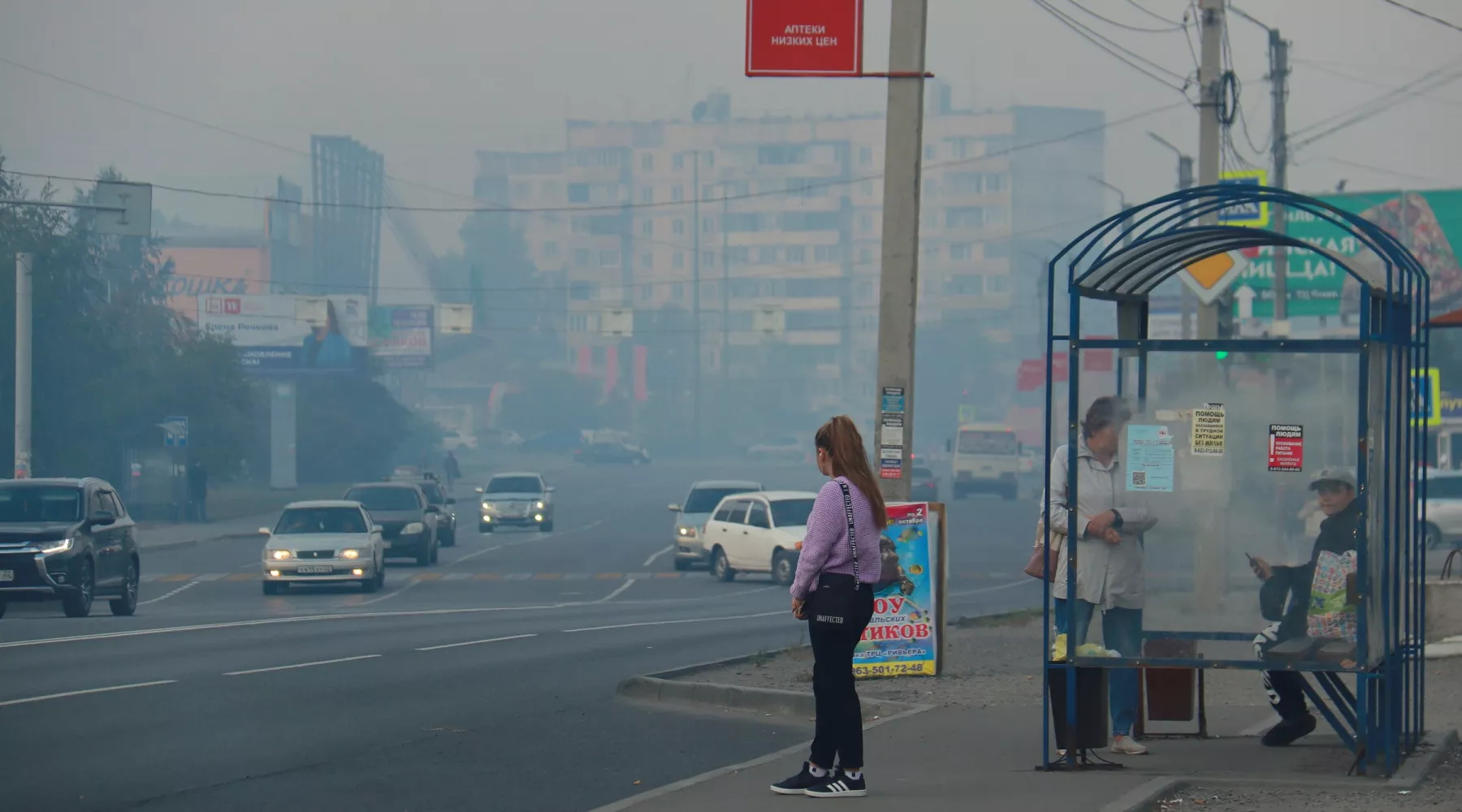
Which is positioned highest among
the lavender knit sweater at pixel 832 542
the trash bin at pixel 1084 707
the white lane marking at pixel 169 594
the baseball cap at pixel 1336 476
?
the baseball cap at pixel 1336 476

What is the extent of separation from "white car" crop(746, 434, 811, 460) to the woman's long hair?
112981 millimetres

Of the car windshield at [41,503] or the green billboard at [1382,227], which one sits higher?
the green billboard at [1382,227]

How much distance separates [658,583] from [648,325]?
372 ft

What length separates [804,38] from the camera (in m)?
13.1

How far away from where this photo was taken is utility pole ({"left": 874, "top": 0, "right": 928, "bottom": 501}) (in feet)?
42.6

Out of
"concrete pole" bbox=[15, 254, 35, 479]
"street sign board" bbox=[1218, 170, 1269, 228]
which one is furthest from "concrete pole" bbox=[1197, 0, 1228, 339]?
"concrete pole" bbox=[15, 254, 35, 479]

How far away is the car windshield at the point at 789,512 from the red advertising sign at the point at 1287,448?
2072 centimetres

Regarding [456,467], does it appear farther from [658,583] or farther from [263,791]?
[263,791]

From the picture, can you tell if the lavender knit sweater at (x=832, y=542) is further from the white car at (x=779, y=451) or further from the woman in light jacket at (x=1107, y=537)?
the white car at (x=779, y=451)

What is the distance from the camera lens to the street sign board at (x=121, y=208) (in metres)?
34.1

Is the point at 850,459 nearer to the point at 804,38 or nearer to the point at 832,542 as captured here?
the point at 832,542

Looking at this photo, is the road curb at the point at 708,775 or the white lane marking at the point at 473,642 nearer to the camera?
the road curb at the point at 708,775

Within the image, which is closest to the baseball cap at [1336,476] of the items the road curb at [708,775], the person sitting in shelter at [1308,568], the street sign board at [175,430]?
the person sitting in shelter at [1308,568]

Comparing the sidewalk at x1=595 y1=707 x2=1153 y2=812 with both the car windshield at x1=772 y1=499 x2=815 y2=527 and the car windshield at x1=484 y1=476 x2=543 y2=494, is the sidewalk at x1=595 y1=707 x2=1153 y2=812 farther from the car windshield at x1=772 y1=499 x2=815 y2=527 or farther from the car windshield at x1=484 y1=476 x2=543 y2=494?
the car windshield at x1=484 y1=476 x2=543 y2=494
